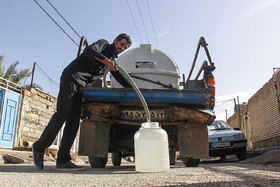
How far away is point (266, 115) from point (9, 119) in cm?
1355

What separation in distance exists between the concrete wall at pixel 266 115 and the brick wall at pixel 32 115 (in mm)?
11931

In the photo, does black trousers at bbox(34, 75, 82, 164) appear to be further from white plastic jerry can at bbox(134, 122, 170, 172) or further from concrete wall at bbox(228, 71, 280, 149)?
concrete wall at bbox(228, 71, 280, 149)

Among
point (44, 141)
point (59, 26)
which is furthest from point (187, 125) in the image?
point (59, 26)

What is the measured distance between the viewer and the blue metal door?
35.0ft

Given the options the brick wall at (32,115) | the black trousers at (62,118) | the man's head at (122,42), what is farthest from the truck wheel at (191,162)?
the brick wall at (32,115)

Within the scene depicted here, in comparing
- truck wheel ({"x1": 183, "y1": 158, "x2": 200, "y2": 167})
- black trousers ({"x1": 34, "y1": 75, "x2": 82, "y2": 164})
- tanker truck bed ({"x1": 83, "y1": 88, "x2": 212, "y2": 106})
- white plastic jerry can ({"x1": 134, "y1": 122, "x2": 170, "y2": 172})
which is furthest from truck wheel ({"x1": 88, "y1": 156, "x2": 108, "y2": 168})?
white plastic jerry can ({"x1": 134, "y1": 122, "x2": 170, "y2": 172})

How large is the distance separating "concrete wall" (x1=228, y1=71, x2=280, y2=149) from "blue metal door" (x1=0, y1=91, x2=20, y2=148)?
1240cm

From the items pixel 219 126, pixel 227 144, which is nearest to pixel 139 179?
pixel 227 144

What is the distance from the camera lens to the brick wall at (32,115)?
38.3ft

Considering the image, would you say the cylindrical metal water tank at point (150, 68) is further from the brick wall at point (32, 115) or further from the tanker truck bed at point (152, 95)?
the brick wall at point (32, 115)

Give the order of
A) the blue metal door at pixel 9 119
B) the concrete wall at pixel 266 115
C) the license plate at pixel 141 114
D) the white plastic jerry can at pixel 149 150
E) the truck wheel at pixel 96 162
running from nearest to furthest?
1. the white plastic jerry can at pixel 149 150
2. the license plate at pixel 141 114
3. the truck wheel at pixel 96 162
4. the blue metal door at pixel 9 119
5. the concrete wall at pixel 266 115

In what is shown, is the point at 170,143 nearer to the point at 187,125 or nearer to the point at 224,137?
the point at 187,125

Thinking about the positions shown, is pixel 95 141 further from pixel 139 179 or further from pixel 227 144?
pixel 227 144

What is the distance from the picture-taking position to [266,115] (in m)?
14.8
